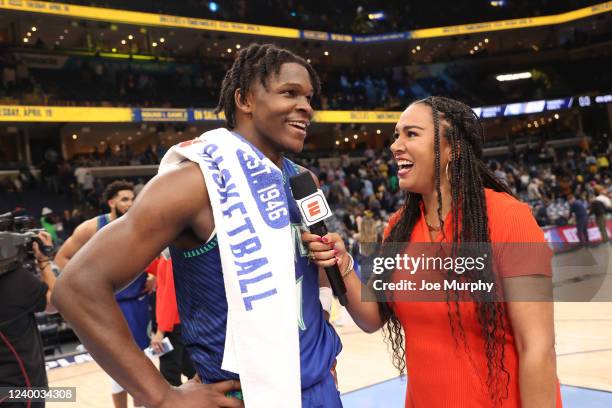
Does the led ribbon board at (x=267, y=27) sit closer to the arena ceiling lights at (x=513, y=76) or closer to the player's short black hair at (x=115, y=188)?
the arena ceiling lights at (x=513, y=76)

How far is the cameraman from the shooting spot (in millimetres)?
2482

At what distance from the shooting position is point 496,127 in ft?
99.7

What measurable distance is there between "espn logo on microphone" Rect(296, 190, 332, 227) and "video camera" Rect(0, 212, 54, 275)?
1.53m

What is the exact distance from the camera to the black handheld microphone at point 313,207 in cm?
162

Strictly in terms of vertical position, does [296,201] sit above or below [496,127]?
below

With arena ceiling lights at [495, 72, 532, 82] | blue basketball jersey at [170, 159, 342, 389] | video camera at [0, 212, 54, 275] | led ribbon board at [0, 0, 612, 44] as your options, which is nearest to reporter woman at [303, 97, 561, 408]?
blue basketball jersey at [170, 159, 342, 389]

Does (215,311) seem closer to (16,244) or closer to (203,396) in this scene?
(203,396)

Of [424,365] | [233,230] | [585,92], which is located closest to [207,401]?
[233,230]

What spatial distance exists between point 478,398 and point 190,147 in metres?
1.13

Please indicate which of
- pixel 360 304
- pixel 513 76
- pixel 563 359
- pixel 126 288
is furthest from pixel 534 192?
pixel 360 304

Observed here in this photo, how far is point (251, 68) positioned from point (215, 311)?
0.74m

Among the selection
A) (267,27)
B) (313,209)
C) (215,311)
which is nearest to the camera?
(215,311)

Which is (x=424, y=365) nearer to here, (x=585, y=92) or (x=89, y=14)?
(x=89, y=14)

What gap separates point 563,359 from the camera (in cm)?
529
